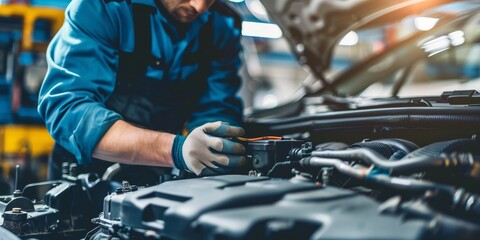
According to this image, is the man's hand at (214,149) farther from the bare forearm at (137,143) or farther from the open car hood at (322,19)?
the open car hood at (322,19)

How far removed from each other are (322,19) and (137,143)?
1306 mm

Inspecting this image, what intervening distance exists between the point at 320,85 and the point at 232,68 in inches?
25.3

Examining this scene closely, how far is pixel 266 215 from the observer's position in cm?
93

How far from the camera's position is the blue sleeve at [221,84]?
2195 millimetres

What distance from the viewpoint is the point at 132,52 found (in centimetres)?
187

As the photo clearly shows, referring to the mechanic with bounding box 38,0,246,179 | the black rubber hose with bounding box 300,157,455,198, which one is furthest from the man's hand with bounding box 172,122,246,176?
the black rubber hose with bounding box 300,157,455,198

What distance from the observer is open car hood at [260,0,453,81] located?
2.36m

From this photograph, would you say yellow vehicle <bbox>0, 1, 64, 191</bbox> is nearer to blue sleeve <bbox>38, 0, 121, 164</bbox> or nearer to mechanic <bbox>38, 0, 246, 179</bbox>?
mechanic <bbox>38, 0, 246, 179</bbox>

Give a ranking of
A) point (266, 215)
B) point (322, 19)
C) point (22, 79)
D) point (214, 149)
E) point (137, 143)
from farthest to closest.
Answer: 1. point (22, 79)
2. point (322, 19)
3. point (137, 143)
4. point (214, 149)
5. point (266, 215)

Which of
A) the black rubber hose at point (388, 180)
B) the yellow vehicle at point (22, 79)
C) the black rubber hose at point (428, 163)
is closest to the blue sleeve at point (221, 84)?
the black rubber hose at point (388, 180)

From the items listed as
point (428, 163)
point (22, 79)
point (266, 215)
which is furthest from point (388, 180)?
point (22, 79)

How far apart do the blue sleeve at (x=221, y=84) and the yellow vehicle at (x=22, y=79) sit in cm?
241

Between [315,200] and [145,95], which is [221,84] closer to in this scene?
[145,95]

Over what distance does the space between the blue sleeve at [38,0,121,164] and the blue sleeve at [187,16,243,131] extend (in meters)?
0.48
